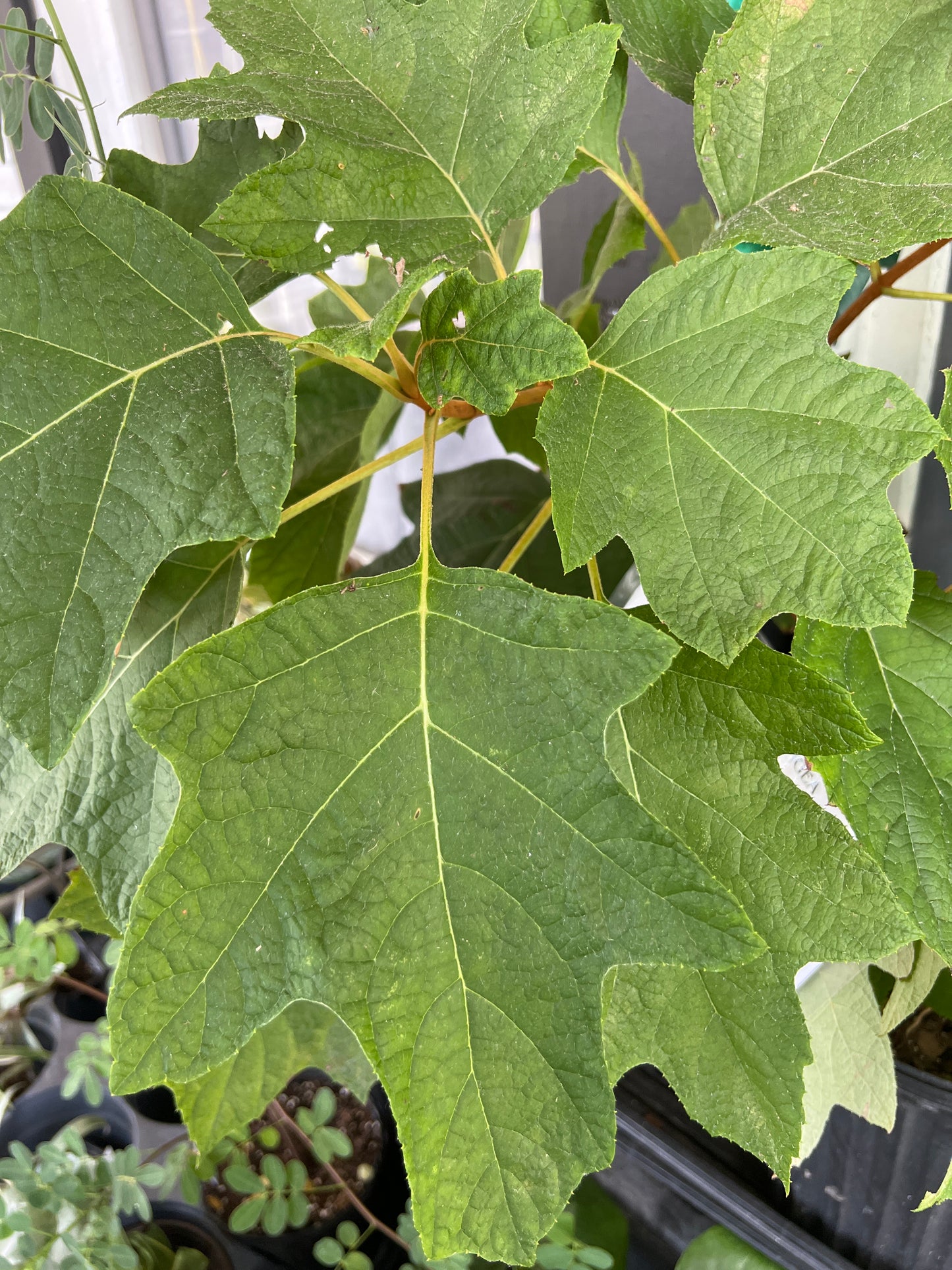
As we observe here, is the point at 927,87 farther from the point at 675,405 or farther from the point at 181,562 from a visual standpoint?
the point at 181,562

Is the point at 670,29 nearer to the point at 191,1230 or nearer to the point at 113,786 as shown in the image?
the point at 113,786

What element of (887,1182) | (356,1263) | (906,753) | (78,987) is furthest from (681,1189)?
(78,987)

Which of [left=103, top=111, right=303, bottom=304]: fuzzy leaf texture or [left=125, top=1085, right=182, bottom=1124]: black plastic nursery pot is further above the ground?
[left=103, top=111, right=303, bottom=304]: fuzzy leaf texture

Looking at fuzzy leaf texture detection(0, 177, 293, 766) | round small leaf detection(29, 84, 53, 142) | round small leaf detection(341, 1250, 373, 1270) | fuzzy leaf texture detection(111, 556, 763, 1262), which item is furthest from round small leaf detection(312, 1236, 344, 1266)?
round small leaf detection(29, 84, 53, 142)

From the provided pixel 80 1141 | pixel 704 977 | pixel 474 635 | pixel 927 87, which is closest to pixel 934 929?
pixel 704 977

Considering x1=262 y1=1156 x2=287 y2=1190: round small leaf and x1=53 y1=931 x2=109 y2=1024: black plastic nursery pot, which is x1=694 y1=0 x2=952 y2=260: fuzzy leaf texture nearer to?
x1=262 y1=1156 x2=287 y2=1190: round small leaf

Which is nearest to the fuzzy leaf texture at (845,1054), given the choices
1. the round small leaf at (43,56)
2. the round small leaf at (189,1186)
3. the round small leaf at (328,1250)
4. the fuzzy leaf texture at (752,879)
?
the fuzzy leaf texture at (752,879)

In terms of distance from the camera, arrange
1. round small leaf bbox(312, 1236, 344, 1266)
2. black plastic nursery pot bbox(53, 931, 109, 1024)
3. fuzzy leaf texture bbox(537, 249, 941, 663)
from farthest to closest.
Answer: black plastic nursery pot bbox(53, 931, 109, 1024), round small leaf bbox(312, 1236, 344, 1266), fuzzy leaf texture bbox(537, 249, 941, 663)
